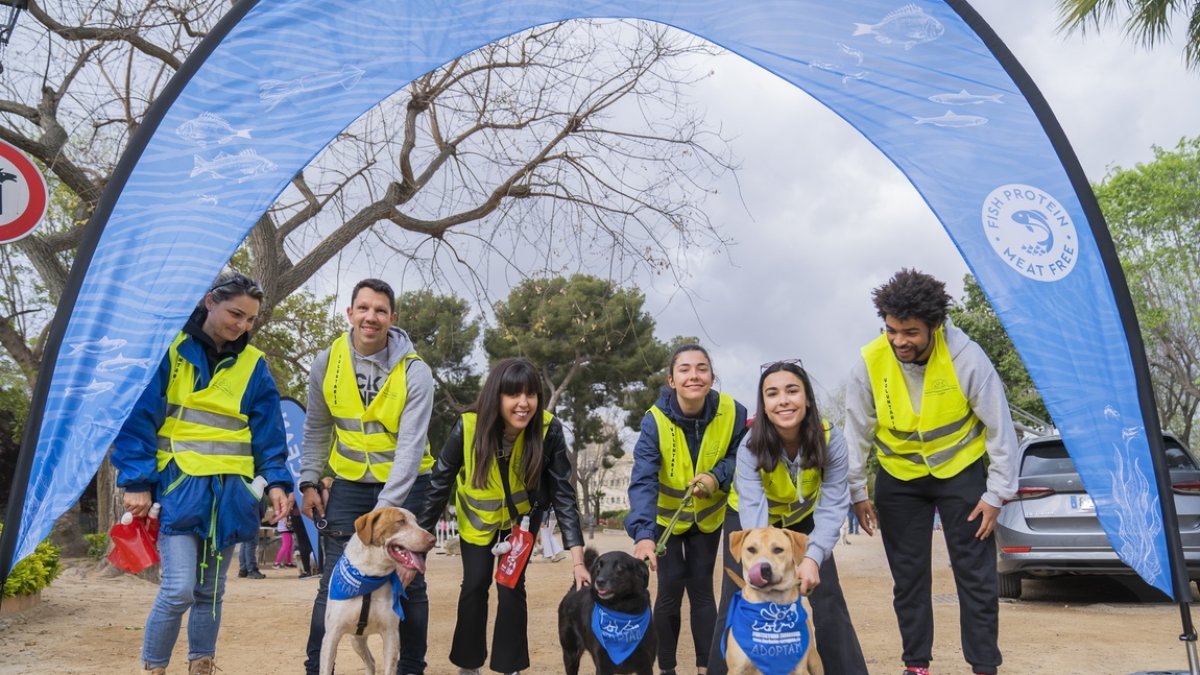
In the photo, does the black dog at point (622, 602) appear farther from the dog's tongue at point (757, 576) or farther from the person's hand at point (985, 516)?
the person's hand at point (985, 516)

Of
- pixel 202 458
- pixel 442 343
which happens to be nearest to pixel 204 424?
pixel 202 458

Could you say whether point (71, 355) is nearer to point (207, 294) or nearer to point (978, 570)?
point (207, 294)

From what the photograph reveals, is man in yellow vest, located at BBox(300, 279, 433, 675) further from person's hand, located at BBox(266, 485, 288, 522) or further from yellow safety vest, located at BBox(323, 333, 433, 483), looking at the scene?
person's hand, located at BBox(266, 485, 288, 522)

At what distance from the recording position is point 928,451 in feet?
15.1

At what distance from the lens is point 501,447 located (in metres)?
5.02

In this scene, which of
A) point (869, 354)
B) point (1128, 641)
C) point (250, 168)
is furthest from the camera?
point (1128, 641)

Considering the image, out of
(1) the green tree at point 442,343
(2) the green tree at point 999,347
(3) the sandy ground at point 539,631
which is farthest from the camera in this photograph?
(2) the green tree at point 999,347

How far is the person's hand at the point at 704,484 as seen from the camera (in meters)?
4.78

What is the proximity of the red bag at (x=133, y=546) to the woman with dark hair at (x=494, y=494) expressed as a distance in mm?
1411

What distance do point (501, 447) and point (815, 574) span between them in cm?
183

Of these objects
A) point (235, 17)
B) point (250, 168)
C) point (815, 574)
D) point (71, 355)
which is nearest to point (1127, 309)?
point (815, 574)

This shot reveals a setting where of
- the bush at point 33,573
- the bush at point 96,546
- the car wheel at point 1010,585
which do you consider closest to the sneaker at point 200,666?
the bush at point 33,573

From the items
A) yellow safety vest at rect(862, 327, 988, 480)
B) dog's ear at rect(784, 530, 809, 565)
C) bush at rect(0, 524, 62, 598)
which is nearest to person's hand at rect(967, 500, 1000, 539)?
yellow safety vest at rect(862, 327, 988, 480)

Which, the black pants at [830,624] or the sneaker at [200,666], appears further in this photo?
the black pants at [830,624]
